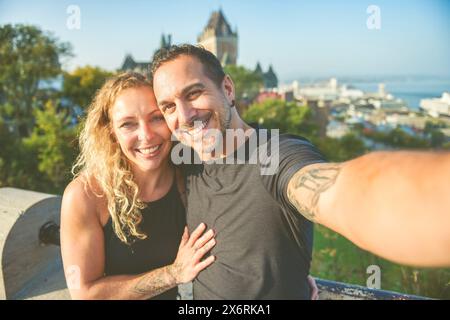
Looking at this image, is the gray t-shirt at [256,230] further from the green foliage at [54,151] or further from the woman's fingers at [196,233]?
the green foliage at [54,151]

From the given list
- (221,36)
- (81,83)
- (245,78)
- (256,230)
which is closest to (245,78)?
(245,78)

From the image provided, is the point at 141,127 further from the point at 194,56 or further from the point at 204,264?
the point at 204,264

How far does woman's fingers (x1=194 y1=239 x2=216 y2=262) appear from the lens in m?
1.45

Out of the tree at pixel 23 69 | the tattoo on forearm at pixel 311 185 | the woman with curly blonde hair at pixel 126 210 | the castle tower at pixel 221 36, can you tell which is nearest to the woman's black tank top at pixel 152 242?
the woman with curly blonde hair at pixel 126 210

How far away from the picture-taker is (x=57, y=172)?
8242 mm

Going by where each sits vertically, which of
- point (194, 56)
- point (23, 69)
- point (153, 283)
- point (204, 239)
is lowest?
point (153, 283)

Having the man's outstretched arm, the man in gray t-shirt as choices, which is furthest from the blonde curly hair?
the man's outstretched arm

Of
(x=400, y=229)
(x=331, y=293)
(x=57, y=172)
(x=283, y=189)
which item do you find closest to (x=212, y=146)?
(x=283, y=189)

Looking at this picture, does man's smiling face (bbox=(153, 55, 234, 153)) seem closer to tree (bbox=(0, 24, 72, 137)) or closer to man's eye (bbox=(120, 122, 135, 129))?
man's eye (bbox=(120, 122, 135, 129))

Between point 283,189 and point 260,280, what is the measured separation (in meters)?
0.41

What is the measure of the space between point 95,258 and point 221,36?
2308 inches

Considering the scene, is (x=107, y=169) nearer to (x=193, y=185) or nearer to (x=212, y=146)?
(x=193, y=185)

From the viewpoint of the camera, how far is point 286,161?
3.86 feet

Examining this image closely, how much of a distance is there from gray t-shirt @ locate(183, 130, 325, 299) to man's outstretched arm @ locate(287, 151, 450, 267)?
28 cm
